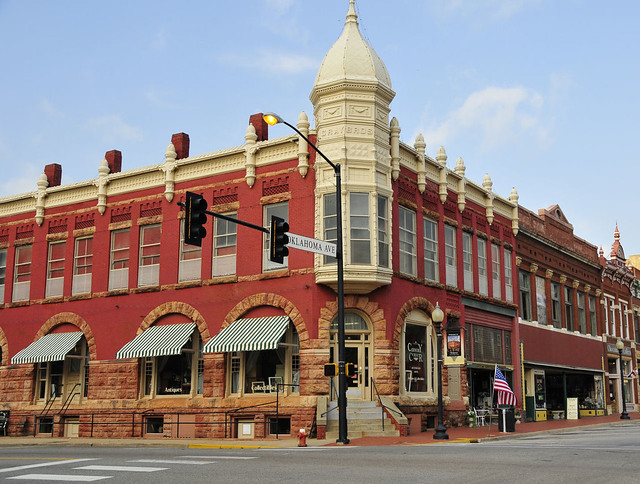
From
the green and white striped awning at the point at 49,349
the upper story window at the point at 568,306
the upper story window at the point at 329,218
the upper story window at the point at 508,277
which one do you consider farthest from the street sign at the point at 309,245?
the upper story window at the point at 568,306

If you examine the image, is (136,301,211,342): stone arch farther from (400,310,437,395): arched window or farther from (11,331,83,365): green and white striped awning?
(400,310,437,395): arched window

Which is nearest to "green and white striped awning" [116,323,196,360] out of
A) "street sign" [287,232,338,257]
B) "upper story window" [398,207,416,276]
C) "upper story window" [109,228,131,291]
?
"upper story window" [109,228,131,291]

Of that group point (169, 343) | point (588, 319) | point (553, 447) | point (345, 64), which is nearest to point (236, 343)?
point (169, 343)

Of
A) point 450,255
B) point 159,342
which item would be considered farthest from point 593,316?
point 159,342

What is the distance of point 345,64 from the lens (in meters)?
29.0

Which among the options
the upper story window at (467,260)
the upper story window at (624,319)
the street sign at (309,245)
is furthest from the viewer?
the upper story window at (624,319)

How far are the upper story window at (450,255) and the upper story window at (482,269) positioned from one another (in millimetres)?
2588

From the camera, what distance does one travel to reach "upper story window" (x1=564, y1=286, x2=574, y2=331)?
45622 mm

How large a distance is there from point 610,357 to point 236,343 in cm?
3165

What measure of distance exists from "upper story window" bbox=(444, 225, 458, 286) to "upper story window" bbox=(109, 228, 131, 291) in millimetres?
13785

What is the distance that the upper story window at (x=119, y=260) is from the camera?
33781mm

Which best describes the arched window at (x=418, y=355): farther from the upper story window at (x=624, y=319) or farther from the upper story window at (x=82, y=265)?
the upper story window at (x=624, y=319)

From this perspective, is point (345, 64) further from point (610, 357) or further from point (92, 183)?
point (610, 357)

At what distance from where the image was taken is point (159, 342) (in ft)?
101
